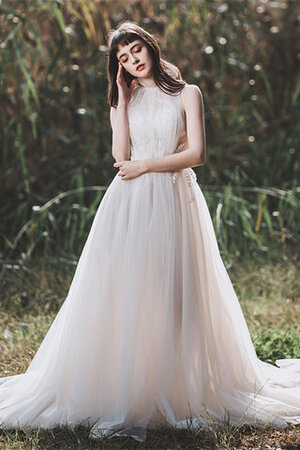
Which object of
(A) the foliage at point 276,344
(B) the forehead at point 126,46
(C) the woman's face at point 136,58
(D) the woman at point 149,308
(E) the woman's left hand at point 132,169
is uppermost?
(B) the forehead at point 126,46

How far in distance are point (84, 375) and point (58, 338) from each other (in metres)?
0.24

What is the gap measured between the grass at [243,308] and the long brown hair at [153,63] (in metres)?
1.36

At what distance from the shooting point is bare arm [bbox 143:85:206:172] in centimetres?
288

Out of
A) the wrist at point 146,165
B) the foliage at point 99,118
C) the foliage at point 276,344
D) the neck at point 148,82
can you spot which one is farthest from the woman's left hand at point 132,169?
the foliage at point 99,118

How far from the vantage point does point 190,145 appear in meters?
2.89

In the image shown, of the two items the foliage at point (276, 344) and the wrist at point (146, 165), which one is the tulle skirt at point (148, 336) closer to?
the wrist at point (146, 165)

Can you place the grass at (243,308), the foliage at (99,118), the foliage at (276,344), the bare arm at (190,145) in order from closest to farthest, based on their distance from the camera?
1. the grass at (243,308)
2. the bare arm at (190,145)
3. the foliage at (276,344)
4. the foliage at (99,118)

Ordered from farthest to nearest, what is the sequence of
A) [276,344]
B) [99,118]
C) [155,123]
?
[99,118]
[276,344]
[155,123]

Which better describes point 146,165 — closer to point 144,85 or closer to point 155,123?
point 155,123

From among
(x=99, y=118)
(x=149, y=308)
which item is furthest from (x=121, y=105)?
(x=99, y=118)

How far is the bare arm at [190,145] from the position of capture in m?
2.88

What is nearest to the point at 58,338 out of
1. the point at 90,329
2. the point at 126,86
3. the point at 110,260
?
the point at 90,329

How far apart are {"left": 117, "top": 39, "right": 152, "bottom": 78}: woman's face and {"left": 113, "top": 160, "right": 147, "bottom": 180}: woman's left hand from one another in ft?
1.19

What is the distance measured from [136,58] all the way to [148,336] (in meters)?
1.11
